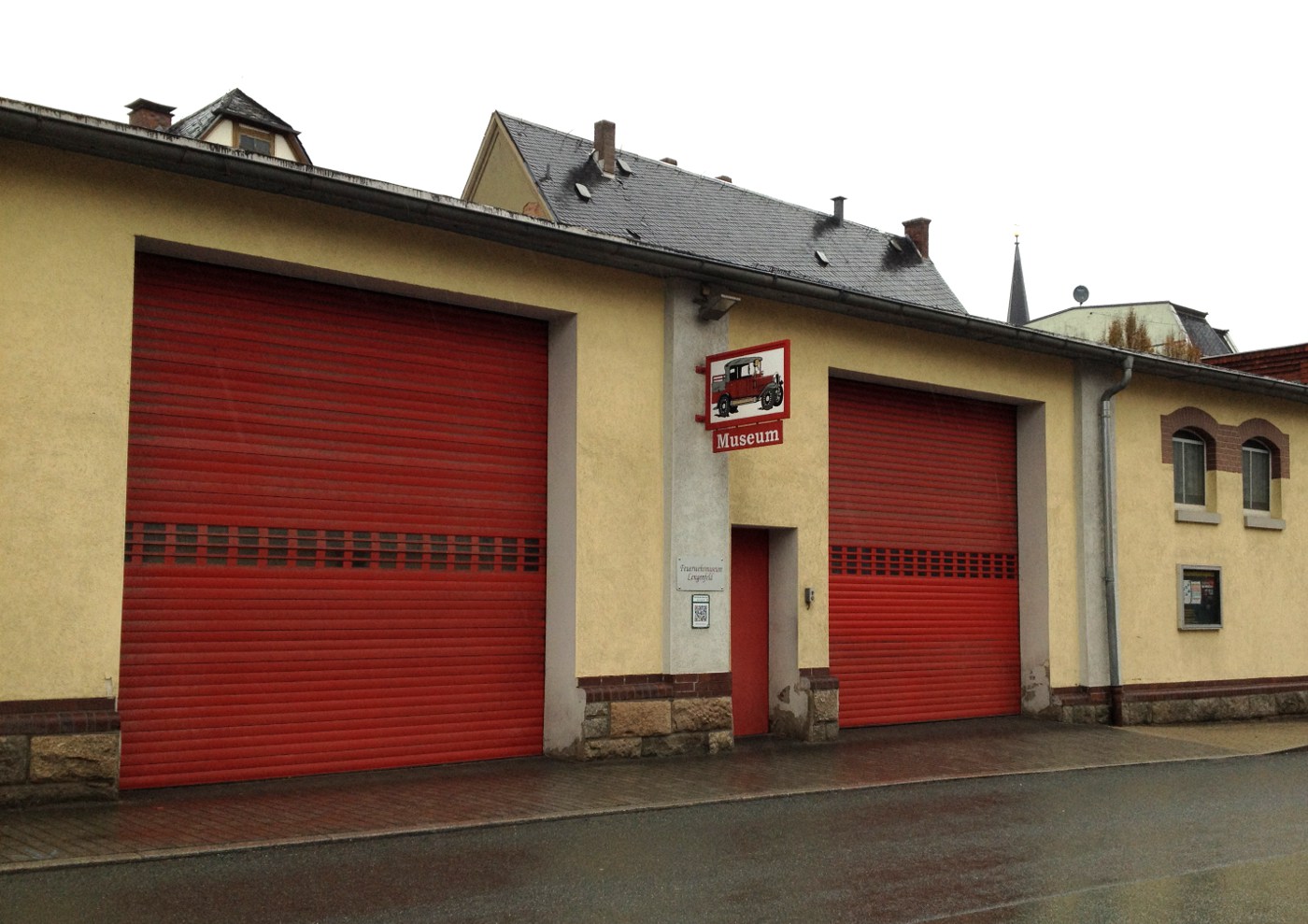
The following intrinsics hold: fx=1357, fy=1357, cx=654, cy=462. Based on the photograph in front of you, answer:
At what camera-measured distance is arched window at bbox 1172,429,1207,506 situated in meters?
19.1

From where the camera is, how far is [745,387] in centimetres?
1288

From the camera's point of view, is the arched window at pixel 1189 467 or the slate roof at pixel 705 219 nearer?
the arched window at pixel 1189 467

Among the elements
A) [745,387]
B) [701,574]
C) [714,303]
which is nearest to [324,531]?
[701,574]

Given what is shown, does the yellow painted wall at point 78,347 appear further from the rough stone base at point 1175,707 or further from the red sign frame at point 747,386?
the rough stone base at point 1175,707

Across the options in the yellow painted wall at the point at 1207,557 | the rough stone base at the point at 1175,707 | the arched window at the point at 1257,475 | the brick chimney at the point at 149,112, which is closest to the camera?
the rough stone base at the point at 1175,707

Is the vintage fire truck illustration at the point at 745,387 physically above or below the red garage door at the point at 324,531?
above

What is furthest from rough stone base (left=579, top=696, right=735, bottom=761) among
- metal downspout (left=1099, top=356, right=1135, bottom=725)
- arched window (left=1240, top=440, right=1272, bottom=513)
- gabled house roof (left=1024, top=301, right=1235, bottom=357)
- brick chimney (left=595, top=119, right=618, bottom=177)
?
gabled house roof (left=1024, top=301, right=1235, bottom=357)

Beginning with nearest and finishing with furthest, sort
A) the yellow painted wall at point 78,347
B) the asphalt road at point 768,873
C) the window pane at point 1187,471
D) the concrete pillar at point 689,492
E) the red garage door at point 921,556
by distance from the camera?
Answer: the asphalt road at point 768,873 < the yellow painted wall at point 78,347 < the concrete pillar at point 689,492 < the red garage door at point 921,556 < the window pane at point 1187,471

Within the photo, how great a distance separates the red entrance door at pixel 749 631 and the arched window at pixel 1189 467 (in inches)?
291

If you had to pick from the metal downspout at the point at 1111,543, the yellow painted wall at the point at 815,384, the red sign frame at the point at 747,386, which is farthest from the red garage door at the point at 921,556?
the red sign frame at the point at 747,386

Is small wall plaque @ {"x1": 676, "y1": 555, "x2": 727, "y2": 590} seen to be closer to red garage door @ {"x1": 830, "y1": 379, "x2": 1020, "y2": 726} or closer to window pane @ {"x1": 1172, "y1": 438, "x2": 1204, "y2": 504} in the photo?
red garage door @ {"x1": 830, "y1": 379, "x2": 1020, "y2": 726}

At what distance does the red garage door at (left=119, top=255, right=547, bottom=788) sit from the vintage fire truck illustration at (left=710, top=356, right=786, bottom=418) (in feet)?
5.66

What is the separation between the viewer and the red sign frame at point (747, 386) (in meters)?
12.4

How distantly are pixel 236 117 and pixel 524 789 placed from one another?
23177 millimetres
